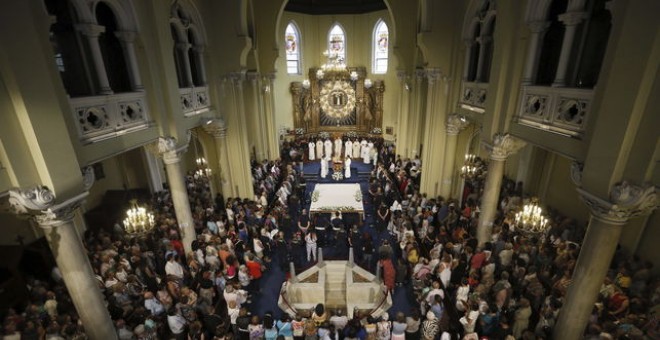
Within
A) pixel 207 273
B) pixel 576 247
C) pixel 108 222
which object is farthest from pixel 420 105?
pixel 108 222

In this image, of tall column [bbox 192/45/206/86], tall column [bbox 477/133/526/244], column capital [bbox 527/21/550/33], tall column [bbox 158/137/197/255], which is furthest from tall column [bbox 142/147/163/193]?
column capital [bbox 527/21/550/33]

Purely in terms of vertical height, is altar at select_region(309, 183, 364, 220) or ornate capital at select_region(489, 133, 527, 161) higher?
ornate capital at select_region(489, 133, 527, 161)

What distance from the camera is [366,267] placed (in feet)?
32.4

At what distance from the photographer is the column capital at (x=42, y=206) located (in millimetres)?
4609

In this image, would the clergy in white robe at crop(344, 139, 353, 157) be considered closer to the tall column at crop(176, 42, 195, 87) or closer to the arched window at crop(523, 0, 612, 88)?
the tall column at crop(176, 42, 195, 87)

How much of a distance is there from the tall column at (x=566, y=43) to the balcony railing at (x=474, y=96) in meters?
2.52

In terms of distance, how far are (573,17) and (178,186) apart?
381 inches

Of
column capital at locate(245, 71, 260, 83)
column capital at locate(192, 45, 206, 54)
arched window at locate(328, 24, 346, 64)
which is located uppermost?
arched window at locate(328, 24, 346, 64)

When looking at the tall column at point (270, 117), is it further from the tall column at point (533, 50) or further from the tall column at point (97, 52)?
the tall column at point (533, 50)

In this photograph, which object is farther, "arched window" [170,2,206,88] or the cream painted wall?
the cream painted wall

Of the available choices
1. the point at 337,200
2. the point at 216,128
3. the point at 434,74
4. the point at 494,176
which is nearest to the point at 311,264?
the point at 337,200

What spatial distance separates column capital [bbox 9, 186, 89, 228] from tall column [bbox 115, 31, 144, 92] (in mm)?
3385

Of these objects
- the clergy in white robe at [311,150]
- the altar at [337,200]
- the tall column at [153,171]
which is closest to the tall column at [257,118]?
the clergy in white robe at [311,150]

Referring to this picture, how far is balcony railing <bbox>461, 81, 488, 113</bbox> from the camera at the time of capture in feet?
30.7
